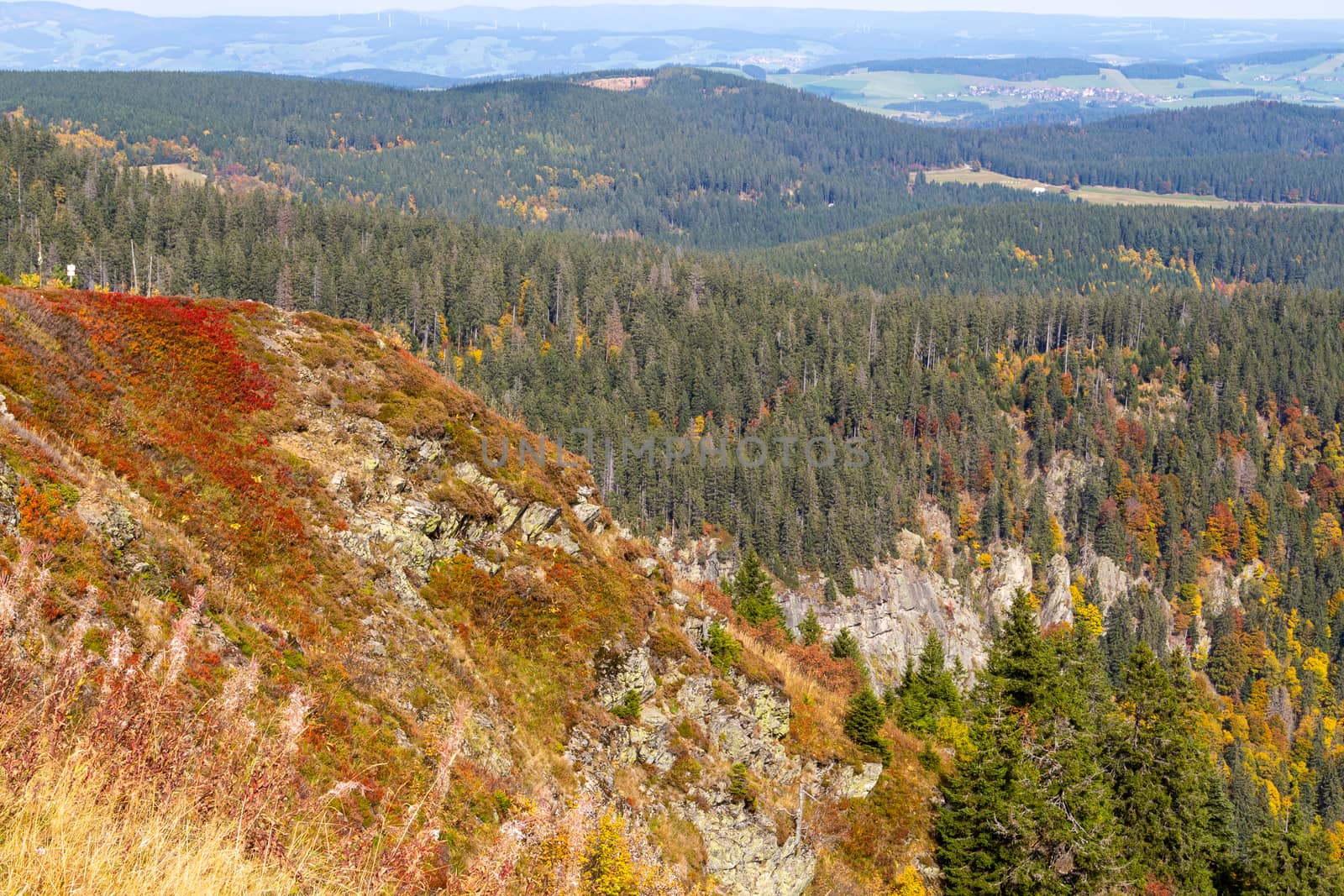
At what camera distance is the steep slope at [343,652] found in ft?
37.7

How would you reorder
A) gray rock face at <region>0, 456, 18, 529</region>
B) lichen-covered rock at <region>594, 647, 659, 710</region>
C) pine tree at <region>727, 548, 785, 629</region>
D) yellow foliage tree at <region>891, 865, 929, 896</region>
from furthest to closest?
1. pine tree at <region>727, 548, 785, 629</region>
2. yellow foliage tree at <region>891, 865, 929, 896</region>
3. lichen-covered rock at <region>594, 647, 659, 710</region>
4. gray rock face at <region>0, 456, 18, 529</region>

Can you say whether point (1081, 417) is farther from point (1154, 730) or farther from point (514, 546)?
point (514, 546)

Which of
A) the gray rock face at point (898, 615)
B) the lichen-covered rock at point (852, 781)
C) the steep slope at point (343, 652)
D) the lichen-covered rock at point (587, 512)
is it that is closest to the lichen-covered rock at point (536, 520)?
the steep slope at point (343, 652)

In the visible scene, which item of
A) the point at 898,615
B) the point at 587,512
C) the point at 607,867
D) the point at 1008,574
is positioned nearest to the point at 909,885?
the point at 587,512

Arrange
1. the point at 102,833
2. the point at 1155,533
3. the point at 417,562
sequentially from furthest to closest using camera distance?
the point at 1155,533 < the point at 417,562 < the point at 102,833

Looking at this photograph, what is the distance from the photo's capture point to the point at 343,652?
1085 inches

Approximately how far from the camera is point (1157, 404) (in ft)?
612

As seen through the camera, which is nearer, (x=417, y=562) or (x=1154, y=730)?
(x=417, y=562)

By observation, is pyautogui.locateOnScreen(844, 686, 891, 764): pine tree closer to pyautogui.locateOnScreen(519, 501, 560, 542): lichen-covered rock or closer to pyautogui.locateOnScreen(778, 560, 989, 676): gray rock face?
pyautogui.locateOnScreen(519, 501, 560, 542): lichen-covered rock

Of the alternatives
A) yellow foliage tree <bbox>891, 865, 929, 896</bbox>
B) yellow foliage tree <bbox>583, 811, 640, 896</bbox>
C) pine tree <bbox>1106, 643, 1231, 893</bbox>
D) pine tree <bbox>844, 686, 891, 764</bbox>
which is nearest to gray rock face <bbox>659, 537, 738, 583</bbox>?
pine tree <bbox>1106, 643, 1231, 893</bbox>

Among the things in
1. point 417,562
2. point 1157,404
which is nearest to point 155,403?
point 417,562

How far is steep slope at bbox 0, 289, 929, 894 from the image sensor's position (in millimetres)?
11492

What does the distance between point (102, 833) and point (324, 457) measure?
2568 centimetres

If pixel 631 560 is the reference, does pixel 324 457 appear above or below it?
above
